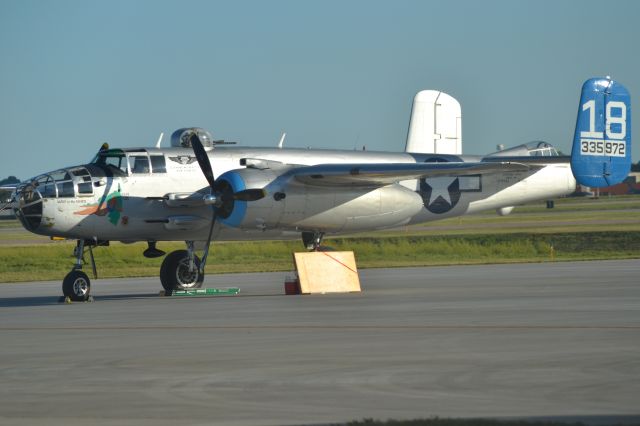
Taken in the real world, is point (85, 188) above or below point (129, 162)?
below

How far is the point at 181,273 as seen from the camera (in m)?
30.2

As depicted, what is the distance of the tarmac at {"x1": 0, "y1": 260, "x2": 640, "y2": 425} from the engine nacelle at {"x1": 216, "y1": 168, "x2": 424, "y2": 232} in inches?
85.7

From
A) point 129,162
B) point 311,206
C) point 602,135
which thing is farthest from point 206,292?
point 602,135

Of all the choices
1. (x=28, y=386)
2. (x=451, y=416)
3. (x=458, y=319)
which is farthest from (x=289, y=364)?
(x=458, y=319)

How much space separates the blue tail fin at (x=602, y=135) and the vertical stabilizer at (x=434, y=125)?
6.04m

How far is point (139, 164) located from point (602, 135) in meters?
14.7

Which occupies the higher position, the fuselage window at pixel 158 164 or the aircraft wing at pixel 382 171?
the fuselage window at pixel 158 164

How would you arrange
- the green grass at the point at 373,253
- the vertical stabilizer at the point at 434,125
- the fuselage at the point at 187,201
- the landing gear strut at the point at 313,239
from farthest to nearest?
the green grass at the point at 373,253 < the vertical stabilizer at the point at 434,125 < the landing gear strut at the point at 313,239 < the fuselage at the point at 187,201

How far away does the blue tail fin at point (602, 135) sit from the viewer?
1316 inches

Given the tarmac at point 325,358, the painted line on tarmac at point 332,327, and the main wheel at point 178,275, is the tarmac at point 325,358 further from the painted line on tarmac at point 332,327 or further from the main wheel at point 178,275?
the main wheel at point 178,275

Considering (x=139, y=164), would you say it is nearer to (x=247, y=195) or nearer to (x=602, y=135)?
(x=247, y=195)

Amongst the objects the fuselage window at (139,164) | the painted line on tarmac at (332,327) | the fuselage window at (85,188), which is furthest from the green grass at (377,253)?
the painted line on tarmac at (332,327)

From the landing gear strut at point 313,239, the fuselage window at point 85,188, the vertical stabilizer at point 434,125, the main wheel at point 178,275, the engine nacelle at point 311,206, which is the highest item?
the vertical stabilizer at point 434,125

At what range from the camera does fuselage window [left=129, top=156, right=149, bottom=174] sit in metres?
28.3
